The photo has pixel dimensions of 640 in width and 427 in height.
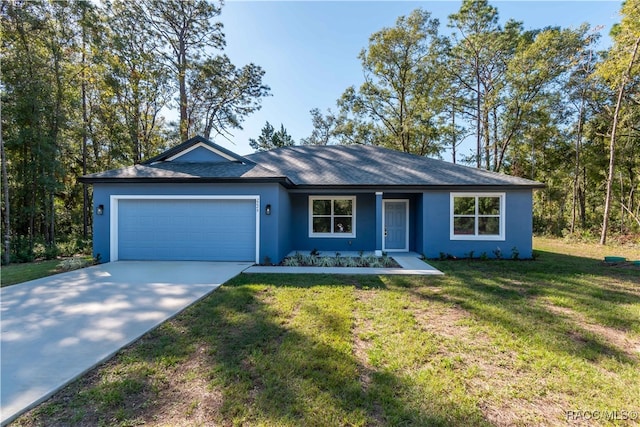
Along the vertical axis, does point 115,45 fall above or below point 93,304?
above

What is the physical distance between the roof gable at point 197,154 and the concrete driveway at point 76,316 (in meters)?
4.26

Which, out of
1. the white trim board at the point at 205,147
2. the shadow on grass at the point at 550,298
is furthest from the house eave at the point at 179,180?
the shadow on grass at the point at 550,298

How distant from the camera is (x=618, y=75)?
1277cm

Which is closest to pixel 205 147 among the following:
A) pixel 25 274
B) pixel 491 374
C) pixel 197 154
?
pixel 197 154

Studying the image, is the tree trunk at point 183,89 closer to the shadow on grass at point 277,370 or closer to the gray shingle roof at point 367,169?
the gray shingle roof at point 367,169

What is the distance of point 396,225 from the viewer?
1096 cm

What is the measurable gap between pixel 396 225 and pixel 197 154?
8087 millimetres

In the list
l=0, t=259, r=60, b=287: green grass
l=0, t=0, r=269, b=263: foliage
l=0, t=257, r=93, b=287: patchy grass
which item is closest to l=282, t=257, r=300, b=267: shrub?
l=0, t=257, r=93, b=287: patchy grass

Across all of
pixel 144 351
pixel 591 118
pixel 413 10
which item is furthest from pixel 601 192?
pixel 144 351

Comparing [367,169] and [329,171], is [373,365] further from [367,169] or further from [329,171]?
[367,169]

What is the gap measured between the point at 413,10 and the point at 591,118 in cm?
1366

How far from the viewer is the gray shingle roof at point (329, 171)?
27.7ft

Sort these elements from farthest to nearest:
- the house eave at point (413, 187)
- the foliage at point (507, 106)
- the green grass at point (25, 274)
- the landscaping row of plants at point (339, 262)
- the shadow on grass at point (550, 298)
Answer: the foliage at point (507, 106), the house eave at point (413, 187), the landscaping row of plants at point (339, 262), the green grass at point (25, 274), the shadow on grass at point (550, 298)

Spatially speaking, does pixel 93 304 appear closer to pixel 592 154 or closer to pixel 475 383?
pixel 475 383
